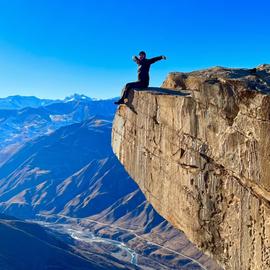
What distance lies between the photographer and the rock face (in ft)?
50.3

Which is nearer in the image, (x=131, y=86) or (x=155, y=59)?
(x=155, y=59)

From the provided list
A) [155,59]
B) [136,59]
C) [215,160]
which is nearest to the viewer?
[215,160]

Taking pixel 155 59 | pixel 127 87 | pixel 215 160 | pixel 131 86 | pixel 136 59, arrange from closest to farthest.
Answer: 1. pixel 215 160
2. pixel 155 59
3. pixel 136 59
4. pixel 131 86
5. pixel 127 87

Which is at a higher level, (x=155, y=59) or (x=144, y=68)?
(x=155, y=59)

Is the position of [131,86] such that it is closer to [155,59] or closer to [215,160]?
[155,59]

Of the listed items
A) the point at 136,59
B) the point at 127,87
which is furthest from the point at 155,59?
the point at 127,87

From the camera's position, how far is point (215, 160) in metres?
18.2

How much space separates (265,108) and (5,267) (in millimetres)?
202691

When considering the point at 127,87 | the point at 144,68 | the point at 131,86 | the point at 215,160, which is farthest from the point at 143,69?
the point at 215,160

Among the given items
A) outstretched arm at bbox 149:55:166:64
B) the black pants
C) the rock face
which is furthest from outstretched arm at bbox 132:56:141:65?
the rock face

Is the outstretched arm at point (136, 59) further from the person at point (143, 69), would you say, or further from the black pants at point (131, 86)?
the black pants at point (131, 86)

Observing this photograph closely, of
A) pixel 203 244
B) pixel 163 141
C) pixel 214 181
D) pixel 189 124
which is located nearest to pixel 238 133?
pixel 214 181

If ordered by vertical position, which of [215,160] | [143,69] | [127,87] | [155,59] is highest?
[155,59]

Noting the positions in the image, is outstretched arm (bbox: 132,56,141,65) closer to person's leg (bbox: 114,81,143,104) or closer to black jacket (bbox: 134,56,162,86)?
black jacket (bbox: 134,56,162,86)
